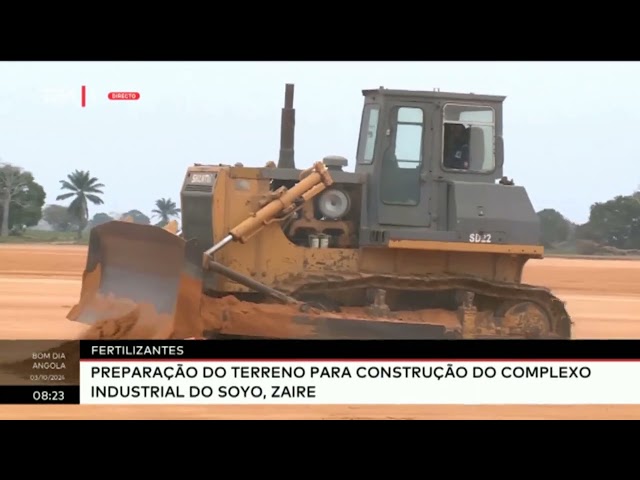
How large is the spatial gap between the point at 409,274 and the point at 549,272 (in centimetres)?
2317

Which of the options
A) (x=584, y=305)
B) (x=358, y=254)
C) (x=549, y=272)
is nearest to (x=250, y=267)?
(x=358, y=254)

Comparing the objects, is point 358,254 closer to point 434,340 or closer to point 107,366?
point 434,340

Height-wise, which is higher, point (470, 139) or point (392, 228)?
point (470, 139)

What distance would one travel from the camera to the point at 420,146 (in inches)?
652

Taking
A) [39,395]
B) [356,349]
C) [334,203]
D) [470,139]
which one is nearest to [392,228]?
[334,203]

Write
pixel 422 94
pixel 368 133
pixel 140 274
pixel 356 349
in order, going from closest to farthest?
pixel 356 349 < pixel 140 274 < pixel 422 94 < pixel 368 133

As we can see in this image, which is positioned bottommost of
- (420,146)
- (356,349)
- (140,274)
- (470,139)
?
(356,349)

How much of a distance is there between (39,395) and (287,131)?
510 cm

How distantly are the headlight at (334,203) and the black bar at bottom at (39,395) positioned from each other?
15.8 ft

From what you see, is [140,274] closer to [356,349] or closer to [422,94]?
[356,349]

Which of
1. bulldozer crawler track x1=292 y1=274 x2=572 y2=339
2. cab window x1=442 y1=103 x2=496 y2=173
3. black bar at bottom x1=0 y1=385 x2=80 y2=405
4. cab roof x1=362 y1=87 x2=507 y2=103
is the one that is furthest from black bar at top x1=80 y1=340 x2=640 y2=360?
cab roof x1=362 y1=87 x2=507 y2=103

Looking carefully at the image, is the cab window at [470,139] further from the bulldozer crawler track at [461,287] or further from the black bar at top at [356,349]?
the black bar at top at [356,349]

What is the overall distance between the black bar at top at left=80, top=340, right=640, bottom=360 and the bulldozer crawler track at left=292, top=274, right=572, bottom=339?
65cm

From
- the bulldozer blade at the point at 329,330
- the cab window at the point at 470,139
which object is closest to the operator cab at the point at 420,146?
the cab window at the point at 470,139
